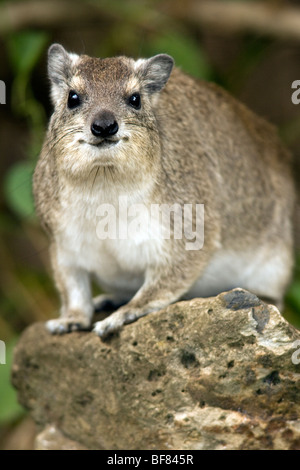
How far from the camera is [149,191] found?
5.71 metres

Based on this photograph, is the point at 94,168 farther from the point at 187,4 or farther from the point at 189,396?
the point at 187,4

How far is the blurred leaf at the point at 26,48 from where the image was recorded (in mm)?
8398

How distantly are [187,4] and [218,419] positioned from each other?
6.68 meters

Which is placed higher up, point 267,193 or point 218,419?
point 267,193

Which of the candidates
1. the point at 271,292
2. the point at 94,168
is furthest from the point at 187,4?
the point at 94,168

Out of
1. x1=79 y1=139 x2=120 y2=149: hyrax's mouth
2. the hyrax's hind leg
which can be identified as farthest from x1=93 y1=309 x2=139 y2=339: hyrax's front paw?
x1=79 y1=139 x2=120 y2=149: hyrax's mouth

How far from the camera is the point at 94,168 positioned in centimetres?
540

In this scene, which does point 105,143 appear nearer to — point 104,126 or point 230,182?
point 104,126

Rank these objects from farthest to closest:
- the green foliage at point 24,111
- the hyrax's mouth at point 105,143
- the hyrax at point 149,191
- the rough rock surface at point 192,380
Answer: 1. the green foliage at point 24,111
2. the hyrax at point 149,191
3. the hyrax's mouth at point 105,143
4. the rough rock surface at point 192,380

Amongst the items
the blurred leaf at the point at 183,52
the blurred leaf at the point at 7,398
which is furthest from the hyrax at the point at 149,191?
the blurred leaf at the point at 183,52

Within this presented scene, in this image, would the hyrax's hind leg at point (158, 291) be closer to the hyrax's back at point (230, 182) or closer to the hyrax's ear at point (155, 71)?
the hyrax's back at point (230, 182)

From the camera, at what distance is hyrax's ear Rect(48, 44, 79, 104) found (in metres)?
5.76
